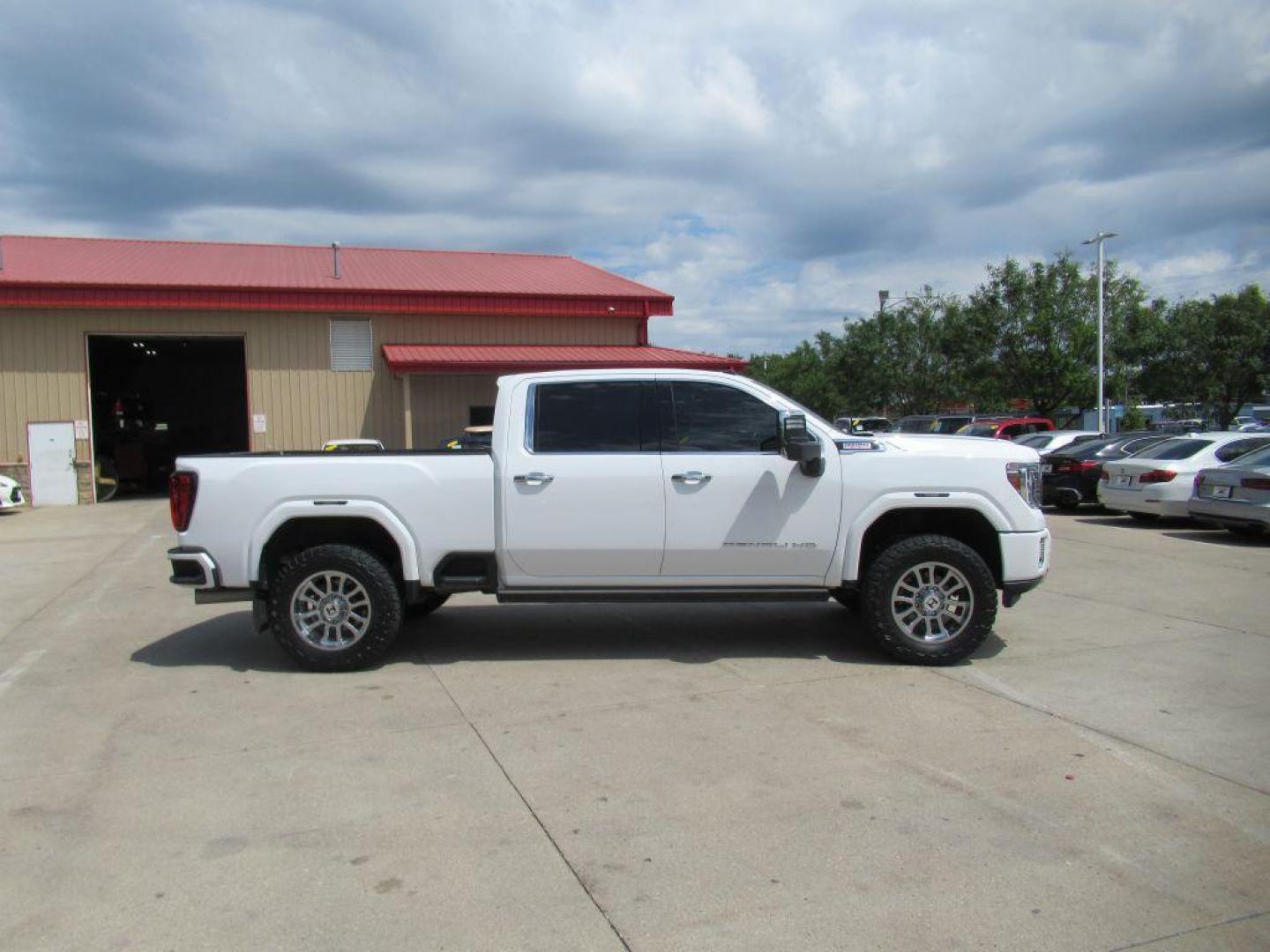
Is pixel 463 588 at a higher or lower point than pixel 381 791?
higher

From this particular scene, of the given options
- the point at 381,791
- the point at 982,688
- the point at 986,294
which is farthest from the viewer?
the point at 986,294

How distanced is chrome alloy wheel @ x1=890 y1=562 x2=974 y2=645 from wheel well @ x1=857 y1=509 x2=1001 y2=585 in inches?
11.2

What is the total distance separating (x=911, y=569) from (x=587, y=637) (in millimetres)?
2534

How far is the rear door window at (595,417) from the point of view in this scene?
22.2 ft

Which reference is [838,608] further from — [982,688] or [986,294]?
[986,294]

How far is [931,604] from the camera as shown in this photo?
669cm

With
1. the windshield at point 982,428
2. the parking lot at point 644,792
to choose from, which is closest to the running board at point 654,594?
the parking lot at point 644,792

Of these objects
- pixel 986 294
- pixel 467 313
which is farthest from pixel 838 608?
pixel 986 294

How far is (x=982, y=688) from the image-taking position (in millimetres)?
6176

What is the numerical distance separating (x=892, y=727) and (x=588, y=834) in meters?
2.05

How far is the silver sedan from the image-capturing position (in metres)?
13.0

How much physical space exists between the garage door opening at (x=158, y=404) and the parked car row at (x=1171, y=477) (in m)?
20.5

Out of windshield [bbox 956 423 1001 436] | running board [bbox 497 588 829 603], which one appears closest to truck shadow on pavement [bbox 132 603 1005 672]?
running board [bbox 497 588 829 603]

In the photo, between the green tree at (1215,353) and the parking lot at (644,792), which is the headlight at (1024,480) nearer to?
the parking lot at (644,792)
